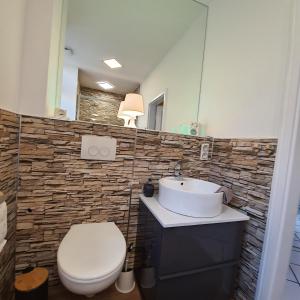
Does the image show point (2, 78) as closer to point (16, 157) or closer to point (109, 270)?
point (16, 157)

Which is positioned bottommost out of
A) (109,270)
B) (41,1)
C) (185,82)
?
(109,270)

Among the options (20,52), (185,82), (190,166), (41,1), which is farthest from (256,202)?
(41,1)

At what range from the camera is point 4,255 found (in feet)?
3.25

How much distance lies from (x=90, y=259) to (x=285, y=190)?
1139 millimetres

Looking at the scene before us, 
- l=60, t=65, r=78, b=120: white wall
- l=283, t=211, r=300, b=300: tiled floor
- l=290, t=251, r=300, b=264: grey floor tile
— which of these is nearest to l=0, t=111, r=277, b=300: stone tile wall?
l=60, t=65, r=78, b=120: white wall

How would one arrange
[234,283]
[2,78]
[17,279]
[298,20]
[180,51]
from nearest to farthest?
[2,78], [298,20], [17,279], [234,283], [180,51]

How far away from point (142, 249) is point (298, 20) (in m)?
1.74

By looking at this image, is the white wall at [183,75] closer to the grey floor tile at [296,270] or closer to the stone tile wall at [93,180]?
the stone tile wall at [93,180]

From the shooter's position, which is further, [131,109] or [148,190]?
[131,109]

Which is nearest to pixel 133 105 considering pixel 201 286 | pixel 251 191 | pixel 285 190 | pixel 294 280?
pixel 251 191

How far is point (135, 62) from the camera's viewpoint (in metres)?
1.62

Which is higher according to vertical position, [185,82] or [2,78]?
[185,82]

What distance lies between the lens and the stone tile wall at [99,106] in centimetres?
138

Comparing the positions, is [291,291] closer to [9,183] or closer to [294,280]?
[294,280]
